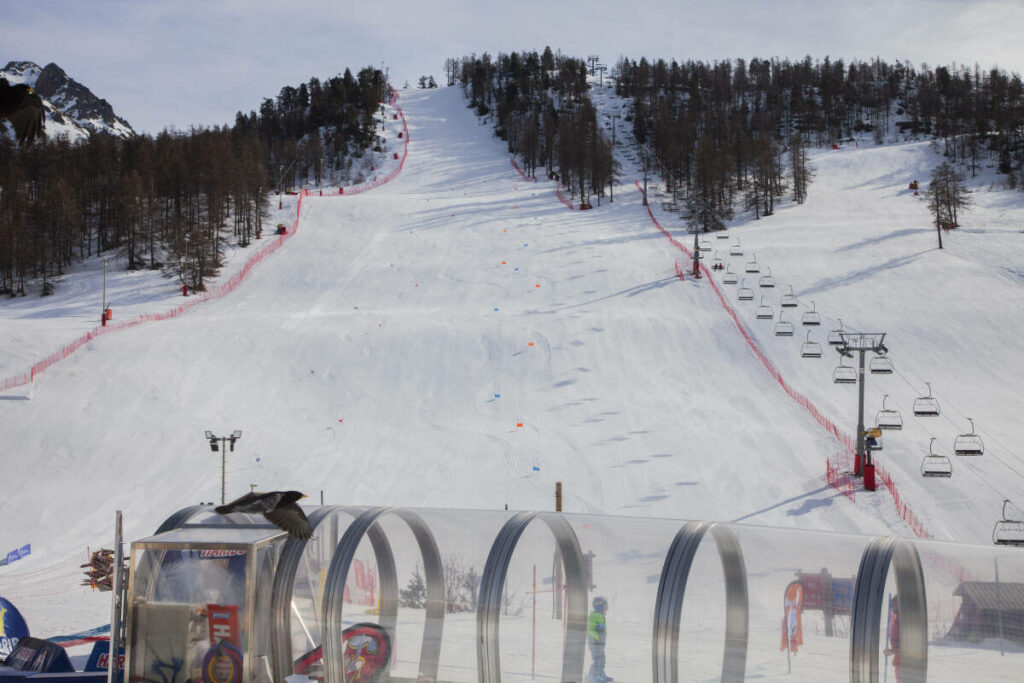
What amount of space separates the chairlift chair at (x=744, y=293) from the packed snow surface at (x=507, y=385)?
608mm

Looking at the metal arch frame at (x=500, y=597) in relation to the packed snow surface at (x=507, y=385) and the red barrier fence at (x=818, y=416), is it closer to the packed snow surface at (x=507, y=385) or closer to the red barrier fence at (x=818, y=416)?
the packed snow surface at (x=507, y=385)

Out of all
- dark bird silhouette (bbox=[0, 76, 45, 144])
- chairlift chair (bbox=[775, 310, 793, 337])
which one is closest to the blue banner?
dark bird silhouette (bbox=[0, 76, 45, 144])

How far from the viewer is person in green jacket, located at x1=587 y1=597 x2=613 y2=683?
5.46 metres

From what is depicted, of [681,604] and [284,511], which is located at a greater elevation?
[284,511]

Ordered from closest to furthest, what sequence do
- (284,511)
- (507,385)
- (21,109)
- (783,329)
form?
(284,511), (21,109), (507,385), (783,329)

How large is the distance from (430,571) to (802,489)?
1680cm

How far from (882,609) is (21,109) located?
11.1m

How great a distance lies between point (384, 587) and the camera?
20.5 feet

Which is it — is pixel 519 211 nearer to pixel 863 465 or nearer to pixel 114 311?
pixel 114 311

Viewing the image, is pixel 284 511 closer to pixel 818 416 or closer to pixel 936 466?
pixel 936 466

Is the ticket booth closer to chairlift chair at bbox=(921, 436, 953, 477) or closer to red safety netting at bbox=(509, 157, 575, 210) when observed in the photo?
chairlift chair at bbox=(921, 436, 953, 477)

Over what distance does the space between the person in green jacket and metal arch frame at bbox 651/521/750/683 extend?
363 millimetres

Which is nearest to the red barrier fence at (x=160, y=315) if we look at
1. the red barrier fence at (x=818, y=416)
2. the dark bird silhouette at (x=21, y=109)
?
the dark bird silhouette at (x=21, y=109)

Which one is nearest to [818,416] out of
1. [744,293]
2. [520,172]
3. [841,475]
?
[841,475]
